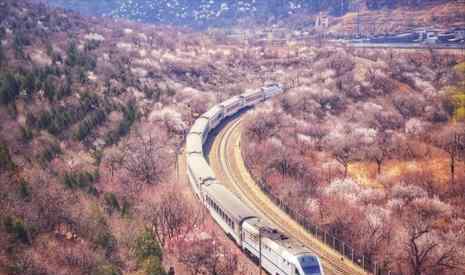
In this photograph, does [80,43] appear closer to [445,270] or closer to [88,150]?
[88,150]

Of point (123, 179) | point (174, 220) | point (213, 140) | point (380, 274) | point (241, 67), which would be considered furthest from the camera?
point (241, 67)

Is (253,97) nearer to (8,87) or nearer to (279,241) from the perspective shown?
(8,87)

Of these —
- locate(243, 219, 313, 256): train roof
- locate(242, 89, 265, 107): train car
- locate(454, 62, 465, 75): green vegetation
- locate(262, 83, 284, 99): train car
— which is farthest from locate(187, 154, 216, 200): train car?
locate(454, 62, 465, 75): green vegetation

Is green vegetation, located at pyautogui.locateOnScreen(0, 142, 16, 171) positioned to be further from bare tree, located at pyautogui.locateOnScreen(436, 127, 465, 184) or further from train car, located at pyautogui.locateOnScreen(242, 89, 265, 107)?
train car, located at pyautogui.locateOnScreen(242, 89, 265, 107)

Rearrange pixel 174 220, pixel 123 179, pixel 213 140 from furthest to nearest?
pixel 213 140 < pixel 123 179 < pixel 174 220

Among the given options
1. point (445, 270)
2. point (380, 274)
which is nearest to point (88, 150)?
point (380, 274)

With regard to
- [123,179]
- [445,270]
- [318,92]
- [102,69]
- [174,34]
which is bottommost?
[445,270]

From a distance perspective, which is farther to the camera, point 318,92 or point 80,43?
point 80,43
